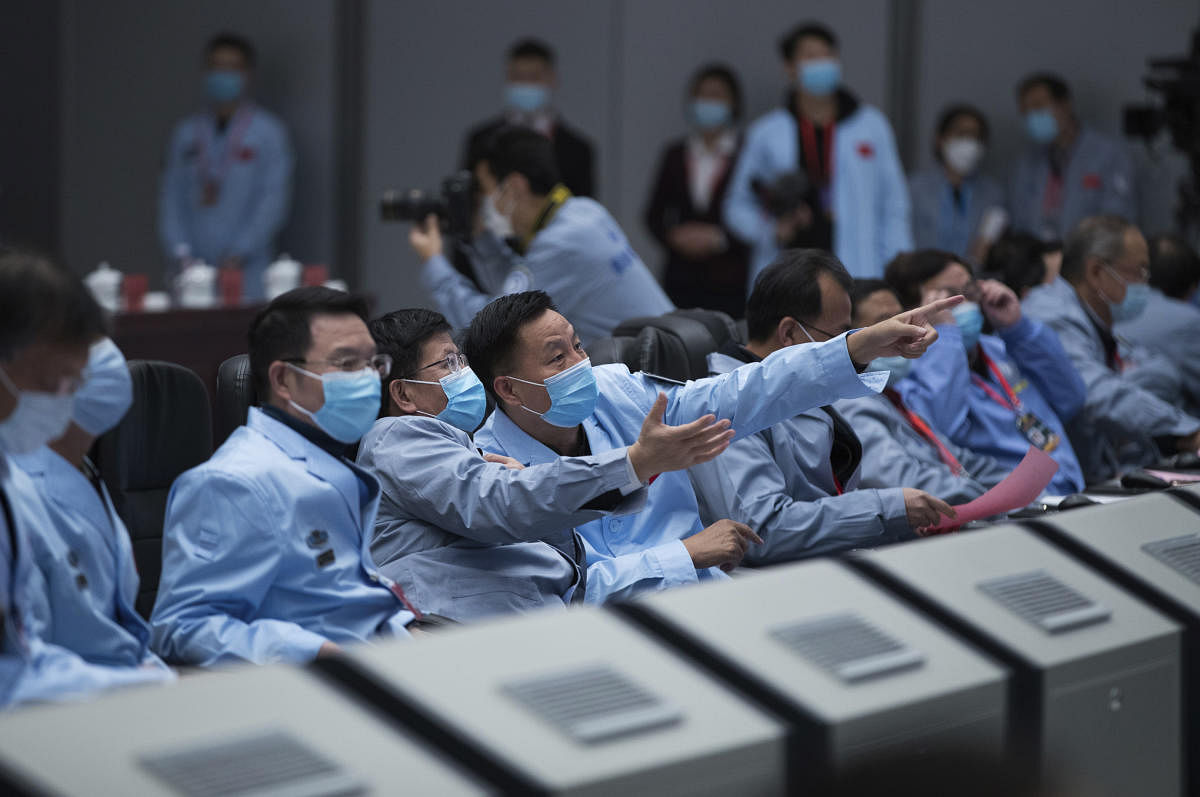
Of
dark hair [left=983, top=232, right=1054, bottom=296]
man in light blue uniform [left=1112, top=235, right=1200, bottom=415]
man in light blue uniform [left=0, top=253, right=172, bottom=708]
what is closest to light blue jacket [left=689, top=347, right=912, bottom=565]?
man in light blue uniform [left=0, top=253, right=172, bottom=708]

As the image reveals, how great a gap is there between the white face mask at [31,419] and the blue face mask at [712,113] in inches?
203

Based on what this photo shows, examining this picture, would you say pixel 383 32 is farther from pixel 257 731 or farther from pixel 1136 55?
pixel 257 731

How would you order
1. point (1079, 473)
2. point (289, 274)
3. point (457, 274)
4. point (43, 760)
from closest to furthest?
point (43, 760) → point (1079, 473) → point (457, 274) → point (289, 274)

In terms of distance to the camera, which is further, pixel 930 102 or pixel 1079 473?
pixel 930 102

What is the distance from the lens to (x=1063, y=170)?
22.6ft

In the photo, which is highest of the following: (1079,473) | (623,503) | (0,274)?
(0,274)

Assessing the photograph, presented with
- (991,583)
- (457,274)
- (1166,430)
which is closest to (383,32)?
(457,274)

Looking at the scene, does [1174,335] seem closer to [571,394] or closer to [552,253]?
[552,253]

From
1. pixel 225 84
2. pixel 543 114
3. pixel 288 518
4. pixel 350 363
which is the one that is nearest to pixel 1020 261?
pixel 543 114

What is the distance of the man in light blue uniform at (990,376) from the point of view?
3514mm

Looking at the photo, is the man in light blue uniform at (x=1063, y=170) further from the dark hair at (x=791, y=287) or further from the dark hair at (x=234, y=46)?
the dark hair at (x=791, y=287)

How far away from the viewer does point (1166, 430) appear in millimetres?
4023

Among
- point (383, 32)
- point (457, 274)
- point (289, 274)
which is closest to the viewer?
point (457, 274)

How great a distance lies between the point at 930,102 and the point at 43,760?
269 inches
